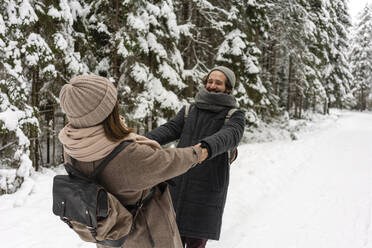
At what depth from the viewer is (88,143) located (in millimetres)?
1507

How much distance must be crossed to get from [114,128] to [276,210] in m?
5.14

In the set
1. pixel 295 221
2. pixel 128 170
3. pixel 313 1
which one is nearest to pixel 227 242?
pixel 295 221

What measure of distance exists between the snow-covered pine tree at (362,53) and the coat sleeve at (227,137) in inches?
2030

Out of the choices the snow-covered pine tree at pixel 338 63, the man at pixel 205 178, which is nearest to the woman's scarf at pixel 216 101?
the man at pixel 205 178

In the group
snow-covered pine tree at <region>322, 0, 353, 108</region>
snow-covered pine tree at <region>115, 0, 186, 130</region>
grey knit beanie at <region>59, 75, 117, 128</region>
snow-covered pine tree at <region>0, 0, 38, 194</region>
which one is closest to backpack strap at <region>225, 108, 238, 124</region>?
grey knit beanie at <region>59, 75, 117, 128</region>

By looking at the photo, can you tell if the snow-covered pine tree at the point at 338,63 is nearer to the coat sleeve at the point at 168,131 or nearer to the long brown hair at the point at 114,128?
the coat sleeve at the point at 168,131

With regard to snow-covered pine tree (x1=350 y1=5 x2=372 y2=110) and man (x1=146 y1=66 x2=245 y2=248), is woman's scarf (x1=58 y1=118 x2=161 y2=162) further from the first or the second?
snow-covered pine tree (x1=350 y1=5 x2=372 y2=110)

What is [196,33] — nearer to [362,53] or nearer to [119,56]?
[119,56]

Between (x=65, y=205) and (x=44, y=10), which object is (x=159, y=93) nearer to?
(x=44, y=10)

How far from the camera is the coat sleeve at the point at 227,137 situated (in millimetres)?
2051

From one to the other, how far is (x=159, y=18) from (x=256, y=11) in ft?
19.1

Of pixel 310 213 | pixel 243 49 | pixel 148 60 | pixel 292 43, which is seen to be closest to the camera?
pixel 310 213

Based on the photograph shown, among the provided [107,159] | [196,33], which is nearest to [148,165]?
[107,159]

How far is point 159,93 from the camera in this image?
9531 millimetres
